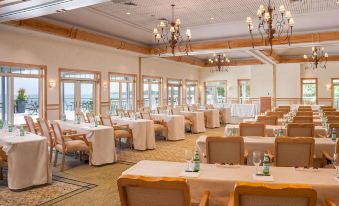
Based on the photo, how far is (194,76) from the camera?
2080 centimetres

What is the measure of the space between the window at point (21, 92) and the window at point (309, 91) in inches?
613

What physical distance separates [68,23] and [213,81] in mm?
13432

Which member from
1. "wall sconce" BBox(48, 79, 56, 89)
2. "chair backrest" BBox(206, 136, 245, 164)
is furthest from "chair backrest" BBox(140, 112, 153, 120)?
"chair backrest" BBox(206, 136, 245, 164)

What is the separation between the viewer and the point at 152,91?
53.4 feet

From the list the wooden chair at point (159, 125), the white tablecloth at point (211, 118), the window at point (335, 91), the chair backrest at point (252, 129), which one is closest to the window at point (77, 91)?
the wooden chair at point (159, 125)

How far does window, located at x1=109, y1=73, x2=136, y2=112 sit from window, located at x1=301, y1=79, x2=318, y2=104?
11.2 m

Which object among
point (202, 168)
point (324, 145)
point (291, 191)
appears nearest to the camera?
point (291, 191)

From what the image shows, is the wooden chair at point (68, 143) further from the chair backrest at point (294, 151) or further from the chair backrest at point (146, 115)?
the chair backrest at point (294, 151)

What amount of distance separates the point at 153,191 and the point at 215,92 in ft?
64.4

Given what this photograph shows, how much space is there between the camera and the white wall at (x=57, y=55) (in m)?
8.95

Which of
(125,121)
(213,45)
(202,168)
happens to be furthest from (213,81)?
(202,168)

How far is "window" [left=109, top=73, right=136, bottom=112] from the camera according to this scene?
1335 centimetres

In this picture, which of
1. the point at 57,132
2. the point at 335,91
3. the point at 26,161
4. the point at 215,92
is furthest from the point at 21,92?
the point at 335,91

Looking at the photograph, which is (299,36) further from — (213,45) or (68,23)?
(68,23)
